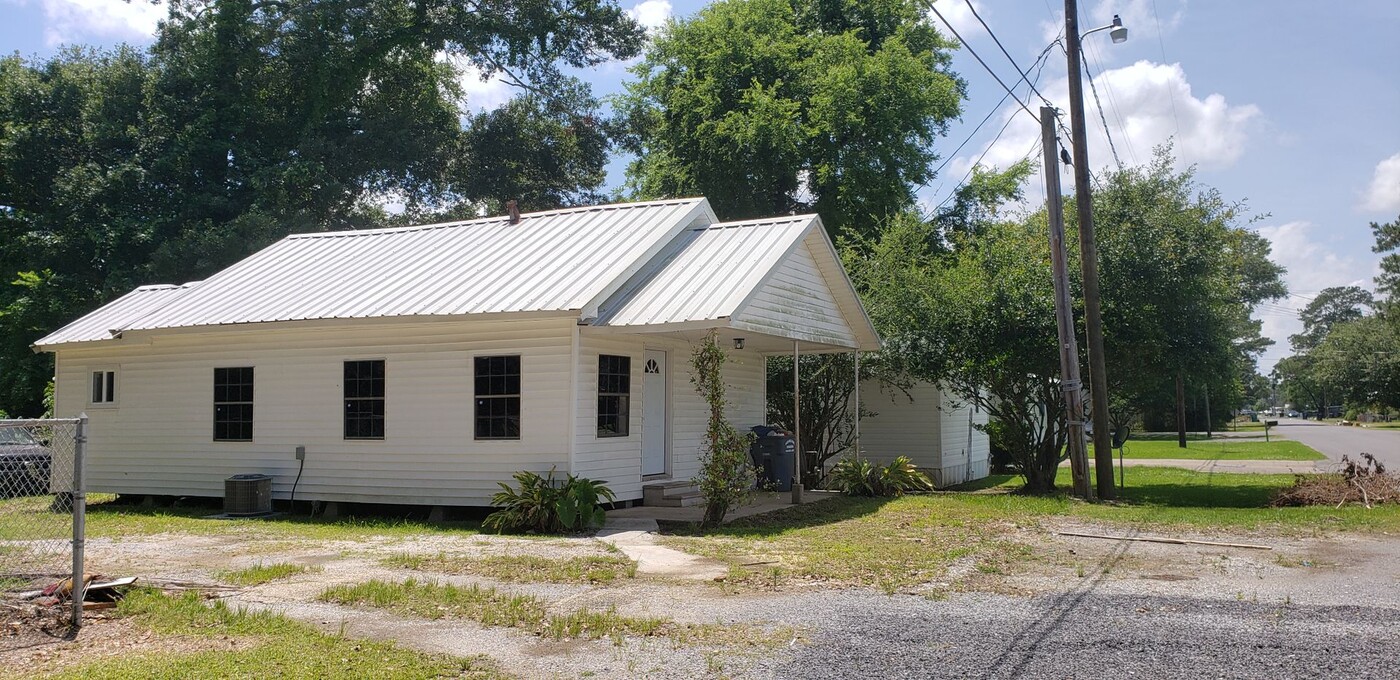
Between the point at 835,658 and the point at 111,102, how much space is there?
3119cm

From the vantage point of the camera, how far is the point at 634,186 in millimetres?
37969

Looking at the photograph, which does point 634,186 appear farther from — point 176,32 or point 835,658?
point 835,658

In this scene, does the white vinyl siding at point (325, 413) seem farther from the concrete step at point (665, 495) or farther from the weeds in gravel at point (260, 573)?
the weeds in gravel at point (260, 573)

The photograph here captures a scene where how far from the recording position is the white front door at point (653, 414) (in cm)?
1475

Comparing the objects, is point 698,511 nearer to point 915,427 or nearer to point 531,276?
point 531,276

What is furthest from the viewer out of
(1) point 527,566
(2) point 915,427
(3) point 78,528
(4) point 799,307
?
(2) point 915,427

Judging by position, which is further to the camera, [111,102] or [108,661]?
[111,102]

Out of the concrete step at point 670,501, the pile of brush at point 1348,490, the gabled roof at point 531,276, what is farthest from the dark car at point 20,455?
the pile of brush at point 1348,490

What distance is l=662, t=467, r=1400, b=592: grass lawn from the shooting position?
9445 millimetres

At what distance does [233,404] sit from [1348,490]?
646 inches

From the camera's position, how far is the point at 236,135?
31.4 metres

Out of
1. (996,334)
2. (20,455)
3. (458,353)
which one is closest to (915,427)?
(996,334)

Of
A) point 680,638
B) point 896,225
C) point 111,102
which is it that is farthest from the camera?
point 111,102

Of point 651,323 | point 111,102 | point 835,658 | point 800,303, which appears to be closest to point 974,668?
point 835,658
